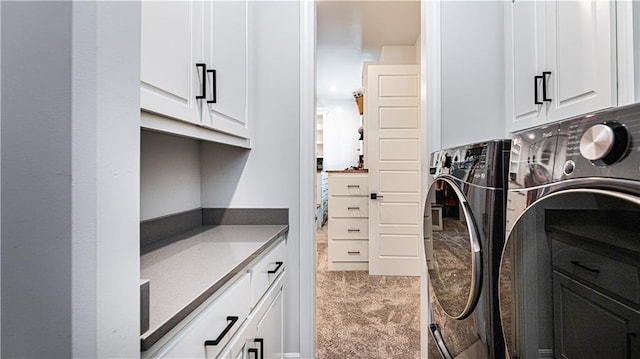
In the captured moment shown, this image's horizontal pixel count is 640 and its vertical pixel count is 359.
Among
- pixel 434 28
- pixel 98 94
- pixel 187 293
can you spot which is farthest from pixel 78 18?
pixel 434 28

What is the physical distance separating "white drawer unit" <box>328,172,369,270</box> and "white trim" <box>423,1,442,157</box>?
205 centimetres

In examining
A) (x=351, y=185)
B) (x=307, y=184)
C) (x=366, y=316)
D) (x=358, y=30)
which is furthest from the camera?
(x=358, y=30)

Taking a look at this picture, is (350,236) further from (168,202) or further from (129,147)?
(129,147)

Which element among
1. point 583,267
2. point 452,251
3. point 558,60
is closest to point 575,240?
point 583,267

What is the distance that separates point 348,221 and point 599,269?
3452 millimetres

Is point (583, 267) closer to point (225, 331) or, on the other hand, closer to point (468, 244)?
point (468, 244)

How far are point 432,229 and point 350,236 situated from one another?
8.24 feet

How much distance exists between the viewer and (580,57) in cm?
137

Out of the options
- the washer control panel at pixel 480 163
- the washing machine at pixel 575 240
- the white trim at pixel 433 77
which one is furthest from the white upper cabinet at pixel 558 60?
the washing machine at pixel 575 240

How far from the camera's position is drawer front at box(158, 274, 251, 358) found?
765 millimetres

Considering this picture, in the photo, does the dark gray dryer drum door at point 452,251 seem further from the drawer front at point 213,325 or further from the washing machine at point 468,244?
the drawer front at point 213,325

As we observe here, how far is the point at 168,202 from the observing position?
5.51ft

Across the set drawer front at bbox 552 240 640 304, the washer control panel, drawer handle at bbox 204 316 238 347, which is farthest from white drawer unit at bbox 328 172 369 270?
drawer front at bbox 552 240 640 304

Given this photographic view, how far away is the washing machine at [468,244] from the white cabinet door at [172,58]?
0.94 meters
